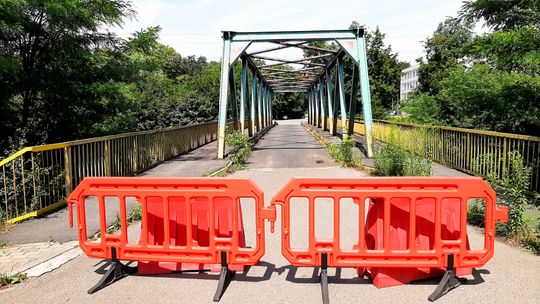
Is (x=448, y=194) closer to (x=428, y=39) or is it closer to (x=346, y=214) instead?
(x=346, y=214)

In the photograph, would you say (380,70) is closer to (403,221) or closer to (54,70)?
(54,70)

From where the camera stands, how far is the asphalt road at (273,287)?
3791mm

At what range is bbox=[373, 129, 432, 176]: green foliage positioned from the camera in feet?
28.7

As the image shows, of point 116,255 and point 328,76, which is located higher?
point 328,76

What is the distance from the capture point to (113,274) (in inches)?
170

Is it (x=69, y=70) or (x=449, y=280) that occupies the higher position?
(x=69, y=70)

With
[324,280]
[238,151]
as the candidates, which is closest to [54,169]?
[324,280]

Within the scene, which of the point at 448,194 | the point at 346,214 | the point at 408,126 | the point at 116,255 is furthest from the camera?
the point at 408,126

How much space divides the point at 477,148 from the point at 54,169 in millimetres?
9328

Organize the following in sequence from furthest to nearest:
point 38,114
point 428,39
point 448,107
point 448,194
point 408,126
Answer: point 428,39 < point 448,107 < point 408,126 < point 38,114 < point 448,194

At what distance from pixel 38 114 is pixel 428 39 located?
45.1 meters

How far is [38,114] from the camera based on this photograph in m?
10.2

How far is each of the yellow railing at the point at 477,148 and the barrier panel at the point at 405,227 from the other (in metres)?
2.47

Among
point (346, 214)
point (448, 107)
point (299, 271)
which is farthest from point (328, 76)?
point (299, 271)
